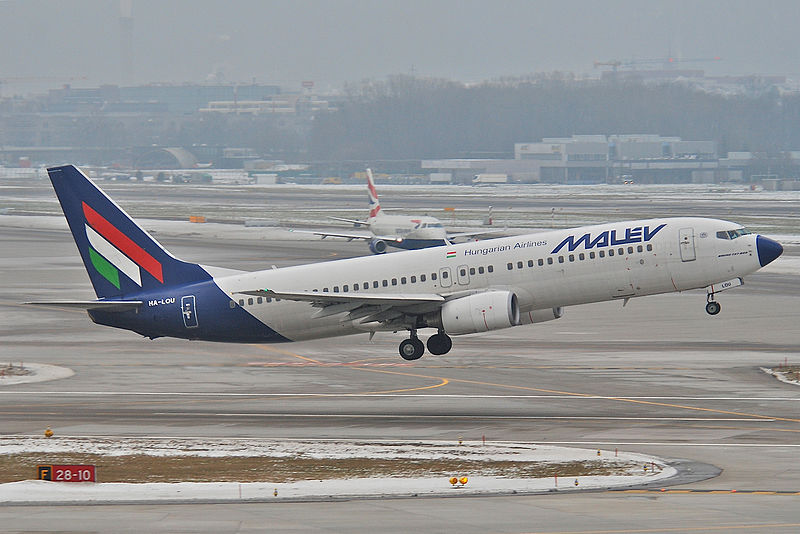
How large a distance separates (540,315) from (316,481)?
21.9 m

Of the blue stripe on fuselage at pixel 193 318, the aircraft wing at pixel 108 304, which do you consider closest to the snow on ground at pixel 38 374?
the blue stripe on fuselage at pixel 193 318

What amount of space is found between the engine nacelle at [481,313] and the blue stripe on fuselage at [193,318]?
837 centimetres

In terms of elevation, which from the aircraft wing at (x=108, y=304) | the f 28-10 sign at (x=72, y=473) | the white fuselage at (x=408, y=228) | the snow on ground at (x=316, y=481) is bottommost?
the snow on ground at (x=316, y=481)

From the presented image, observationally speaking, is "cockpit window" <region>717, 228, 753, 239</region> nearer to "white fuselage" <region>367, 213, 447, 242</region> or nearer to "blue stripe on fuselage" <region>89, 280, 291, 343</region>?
"blue stripe on fuselage" <region>89, 280, 291, 343</region>

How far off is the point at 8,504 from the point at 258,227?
134 m

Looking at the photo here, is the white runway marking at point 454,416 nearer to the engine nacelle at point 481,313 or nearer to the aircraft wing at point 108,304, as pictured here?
the engine nacelle at point 481,313

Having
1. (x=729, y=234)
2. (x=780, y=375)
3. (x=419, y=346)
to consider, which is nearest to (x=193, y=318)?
(x=419, y=346)

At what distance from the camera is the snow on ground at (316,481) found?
119 ft

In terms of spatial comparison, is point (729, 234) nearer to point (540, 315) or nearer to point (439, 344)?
point (540, 315)

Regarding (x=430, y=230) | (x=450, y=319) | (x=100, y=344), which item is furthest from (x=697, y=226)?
(x=430, y=230)

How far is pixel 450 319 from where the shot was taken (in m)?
56.1

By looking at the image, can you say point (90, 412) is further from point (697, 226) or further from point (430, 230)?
point (430, 230)

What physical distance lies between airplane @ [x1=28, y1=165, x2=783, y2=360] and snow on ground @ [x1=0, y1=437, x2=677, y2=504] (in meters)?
10.2

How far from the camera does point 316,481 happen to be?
126ft
